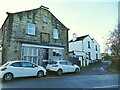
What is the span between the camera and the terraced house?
816 inches

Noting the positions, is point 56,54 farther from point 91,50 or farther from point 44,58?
point 91,50

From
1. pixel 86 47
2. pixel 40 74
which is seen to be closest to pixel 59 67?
pixel 40 74

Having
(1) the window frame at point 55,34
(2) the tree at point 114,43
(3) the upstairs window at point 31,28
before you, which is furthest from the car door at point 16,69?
(2) the tree at point 114,43

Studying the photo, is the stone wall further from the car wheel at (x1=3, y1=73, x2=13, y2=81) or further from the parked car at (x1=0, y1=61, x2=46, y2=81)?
the car wheel at (x1=3, y1=73, x2=13, y2=81)

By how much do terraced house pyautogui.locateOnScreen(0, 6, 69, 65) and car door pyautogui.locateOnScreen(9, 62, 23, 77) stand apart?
16.7ft

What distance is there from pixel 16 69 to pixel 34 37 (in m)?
7.92

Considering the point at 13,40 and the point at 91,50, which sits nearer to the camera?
the point at 13,40

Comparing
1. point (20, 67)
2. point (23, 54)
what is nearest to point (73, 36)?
point (23, 54)

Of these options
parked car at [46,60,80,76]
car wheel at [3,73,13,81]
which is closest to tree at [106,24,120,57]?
parked car at [46,60,80,76]

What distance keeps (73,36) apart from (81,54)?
8670mm

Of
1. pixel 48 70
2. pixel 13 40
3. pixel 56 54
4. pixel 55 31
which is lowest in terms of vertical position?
pixel 48 70

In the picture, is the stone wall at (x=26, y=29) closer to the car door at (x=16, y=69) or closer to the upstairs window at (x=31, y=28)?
the upstairs window at (x=31, y=28)

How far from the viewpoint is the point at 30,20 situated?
22750 mm

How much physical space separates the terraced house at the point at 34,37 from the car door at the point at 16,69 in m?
5.09
